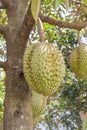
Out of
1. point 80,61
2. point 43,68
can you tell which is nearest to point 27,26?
point 43,68

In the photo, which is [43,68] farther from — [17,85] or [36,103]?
[36,103]

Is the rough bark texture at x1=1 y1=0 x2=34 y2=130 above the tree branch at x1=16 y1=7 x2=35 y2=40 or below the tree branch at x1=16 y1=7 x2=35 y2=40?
below

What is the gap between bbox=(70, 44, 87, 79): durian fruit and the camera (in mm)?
1211

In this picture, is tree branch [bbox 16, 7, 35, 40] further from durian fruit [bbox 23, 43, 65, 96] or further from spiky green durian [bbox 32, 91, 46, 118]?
spiky green durian [bbox 32, 91, 46, 118]

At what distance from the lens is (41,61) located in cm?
101

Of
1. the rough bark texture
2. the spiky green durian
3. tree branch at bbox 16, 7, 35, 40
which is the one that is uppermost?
tree branch at bbox 16, 7, 35, 40

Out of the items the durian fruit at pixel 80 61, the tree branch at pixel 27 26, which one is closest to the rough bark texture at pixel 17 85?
the tree branch at pixel 27 26

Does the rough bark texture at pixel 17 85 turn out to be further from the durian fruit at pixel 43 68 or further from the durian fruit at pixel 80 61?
the durian fruit at pixel 80 61

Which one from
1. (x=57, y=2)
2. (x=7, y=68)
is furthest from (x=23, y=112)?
(x=57, y=2)

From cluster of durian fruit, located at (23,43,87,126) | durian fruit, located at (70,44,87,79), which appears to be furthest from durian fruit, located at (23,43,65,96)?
durian fruit, located at (70,44,87,79)

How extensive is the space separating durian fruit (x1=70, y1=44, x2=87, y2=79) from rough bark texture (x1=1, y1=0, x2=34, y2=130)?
0.65ft

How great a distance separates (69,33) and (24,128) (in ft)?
8.42

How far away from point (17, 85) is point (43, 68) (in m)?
0.16

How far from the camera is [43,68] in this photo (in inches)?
39.4
